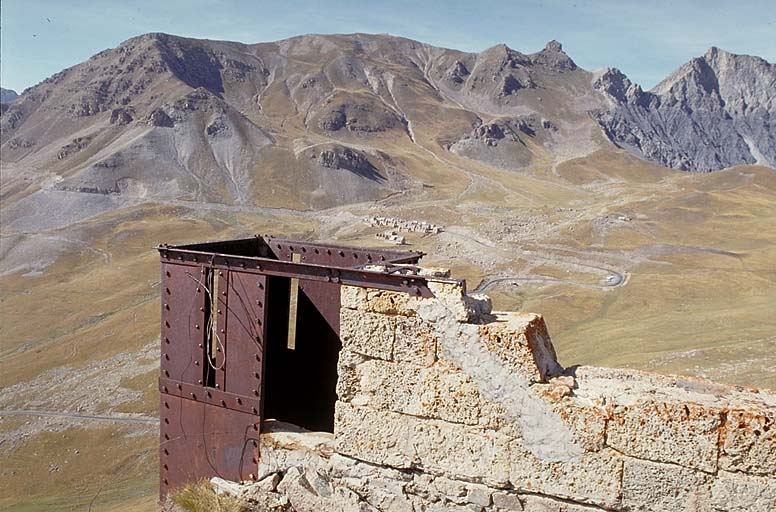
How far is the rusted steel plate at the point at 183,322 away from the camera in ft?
23.2

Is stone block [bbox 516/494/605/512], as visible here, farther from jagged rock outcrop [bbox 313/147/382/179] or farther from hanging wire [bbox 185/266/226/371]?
jagged rock outcrop [bbox 313/147/382/179]

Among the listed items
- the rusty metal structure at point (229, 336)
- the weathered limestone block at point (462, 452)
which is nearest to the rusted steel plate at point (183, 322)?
the rusty metal structure at point (229, 336)

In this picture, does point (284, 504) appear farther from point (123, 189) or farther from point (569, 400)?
point (123, 189)

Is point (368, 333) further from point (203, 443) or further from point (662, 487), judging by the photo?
point (662, 487)

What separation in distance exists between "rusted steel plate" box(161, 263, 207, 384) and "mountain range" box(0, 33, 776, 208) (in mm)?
73342

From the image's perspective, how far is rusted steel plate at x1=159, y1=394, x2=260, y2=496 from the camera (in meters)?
6.82

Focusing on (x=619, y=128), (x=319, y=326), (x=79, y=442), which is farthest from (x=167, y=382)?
(x=619, y=128)

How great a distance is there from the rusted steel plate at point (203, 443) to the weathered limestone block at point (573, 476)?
2.92 meters

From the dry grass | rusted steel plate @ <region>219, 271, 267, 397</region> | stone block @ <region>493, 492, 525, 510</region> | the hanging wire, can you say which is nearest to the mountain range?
the hanging wire

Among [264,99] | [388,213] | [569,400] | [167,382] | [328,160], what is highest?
[264,99]

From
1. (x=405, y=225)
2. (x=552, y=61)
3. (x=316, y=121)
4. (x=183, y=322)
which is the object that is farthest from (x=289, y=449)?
(x=552, y=61)

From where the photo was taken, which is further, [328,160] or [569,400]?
[328,160]

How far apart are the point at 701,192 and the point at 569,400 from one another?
88.1m

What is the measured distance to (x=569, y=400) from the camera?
5293 millimetres
